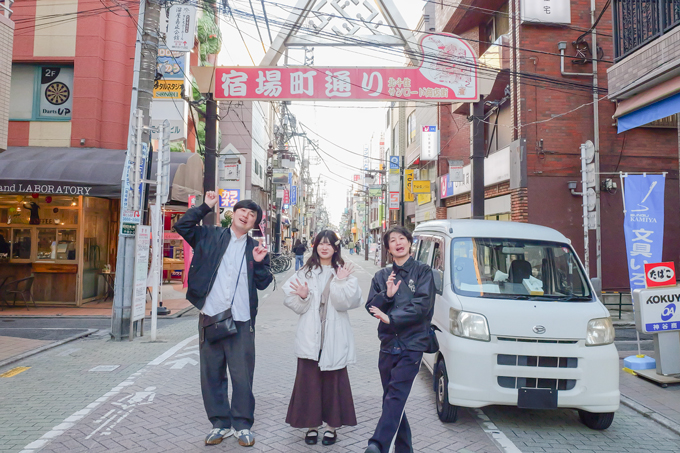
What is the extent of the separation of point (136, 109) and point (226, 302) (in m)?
6.66

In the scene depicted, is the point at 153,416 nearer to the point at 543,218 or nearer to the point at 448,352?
the point at 448,352

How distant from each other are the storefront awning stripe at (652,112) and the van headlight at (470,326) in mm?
5103

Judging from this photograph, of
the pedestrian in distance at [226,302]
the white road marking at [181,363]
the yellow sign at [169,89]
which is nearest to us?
the pedestrian in distance at [226,302]

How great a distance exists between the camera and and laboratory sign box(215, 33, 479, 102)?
12016mm

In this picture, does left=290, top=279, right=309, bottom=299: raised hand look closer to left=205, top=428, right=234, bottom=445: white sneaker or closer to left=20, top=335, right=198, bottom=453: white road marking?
left=205, top=428, right=234, bottom=445: white sneaker

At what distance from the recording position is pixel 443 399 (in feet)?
16.3

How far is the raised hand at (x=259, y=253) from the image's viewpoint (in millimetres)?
4324

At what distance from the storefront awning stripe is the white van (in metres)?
3.97

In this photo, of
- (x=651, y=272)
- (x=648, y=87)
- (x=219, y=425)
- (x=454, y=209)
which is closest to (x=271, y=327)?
(x=219, y=425)

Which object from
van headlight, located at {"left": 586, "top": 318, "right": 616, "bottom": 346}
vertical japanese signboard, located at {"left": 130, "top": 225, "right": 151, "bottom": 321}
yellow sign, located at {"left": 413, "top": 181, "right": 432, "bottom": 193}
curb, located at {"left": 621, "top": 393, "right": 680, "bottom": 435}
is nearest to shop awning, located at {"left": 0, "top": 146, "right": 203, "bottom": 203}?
vertical japanese signboard, located at {"left": 130, "top": 225, "right": 151, "bottom": 321}

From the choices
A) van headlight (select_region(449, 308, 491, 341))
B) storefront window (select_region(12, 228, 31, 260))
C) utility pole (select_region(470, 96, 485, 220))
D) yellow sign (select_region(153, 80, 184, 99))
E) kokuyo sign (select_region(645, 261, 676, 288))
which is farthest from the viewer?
yellow sign (select_region(153, 80, 184, 99))

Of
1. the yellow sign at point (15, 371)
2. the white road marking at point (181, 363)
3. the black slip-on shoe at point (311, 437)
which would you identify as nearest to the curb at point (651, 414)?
the black slip-on shoe at point (311, 437)

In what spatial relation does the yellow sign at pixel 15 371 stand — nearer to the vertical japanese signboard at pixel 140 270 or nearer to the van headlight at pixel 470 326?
the vertical japanese signboard at pixel 140 270

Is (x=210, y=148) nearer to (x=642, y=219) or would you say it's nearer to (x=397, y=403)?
(x=642, y=219)
